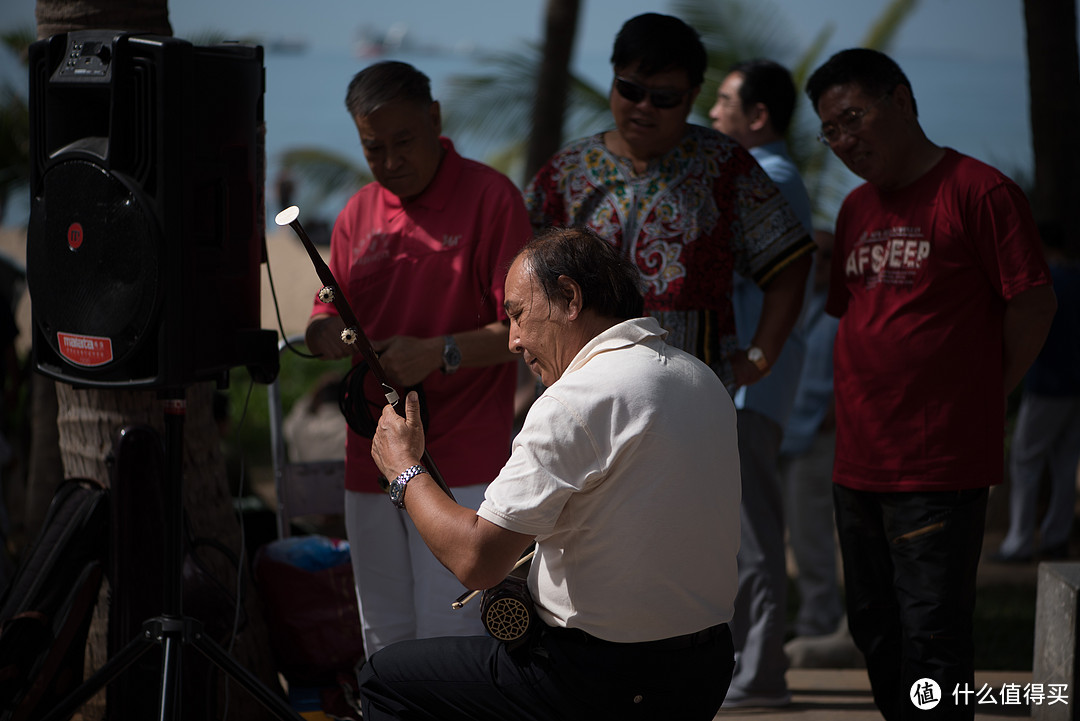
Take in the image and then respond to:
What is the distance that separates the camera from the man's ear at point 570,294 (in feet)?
6.78

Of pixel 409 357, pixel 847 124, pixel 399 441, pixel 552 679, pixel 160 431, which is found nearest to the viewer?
pixel 552 679

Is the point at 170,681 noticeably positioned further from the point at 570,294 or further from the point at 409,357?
the point at 570,294

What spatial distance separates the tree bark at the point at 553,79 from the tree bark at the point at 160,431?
3.91m

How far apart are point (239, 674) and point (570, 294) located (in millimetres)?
1228

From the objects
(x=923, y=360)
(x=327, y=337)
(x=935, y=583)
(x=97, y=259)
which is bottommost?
(x=935, y=583)

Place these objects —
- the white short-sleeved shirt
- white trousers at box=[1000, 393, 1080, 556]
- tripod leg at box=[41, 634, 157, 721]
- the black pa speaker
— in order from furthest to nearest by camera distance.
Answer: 1. white trousers at box=[1000, 393, 1080, 556]
2. tripod leg at box=[41, 634, 157, 721]
3. the black pa speaker
4. the white short-sleeved shirt

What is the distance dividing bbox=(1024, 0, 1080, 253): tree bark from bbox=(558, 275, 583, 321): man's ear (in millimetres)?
5305

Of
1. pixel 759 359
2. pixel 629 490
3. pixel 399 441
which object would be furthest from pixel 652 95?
pixel 629 490

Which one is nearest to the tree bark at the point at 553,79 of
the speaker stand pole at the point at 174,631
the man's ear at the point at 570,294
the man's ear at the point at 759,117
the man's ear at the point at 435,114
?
the man's ear at the point at 759,117

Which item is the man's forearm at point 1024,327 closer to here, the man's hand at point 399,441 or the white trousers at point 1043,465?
the man's hand at point 399,441

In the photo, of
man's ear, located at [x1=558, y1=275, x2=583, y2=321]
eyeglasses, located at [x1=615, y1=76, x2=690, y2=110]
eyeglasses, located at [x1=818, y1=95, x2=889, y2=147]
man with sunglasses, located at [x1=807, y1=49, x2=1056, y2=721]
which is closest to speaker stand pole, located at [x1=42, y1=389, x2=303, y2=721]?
man's ear, located at [x1=558, y1=275, x2=583, y2=321]

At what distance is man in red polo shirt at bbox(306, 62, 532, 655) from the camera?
2.89 metres

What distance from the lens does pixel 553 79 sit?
705 centimetres

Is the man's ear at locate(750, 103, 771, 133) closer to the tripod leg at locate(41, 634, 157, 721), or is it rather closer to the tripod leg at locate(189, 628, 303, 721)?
the tripod leg at locate(189, 628, 303, 721)
